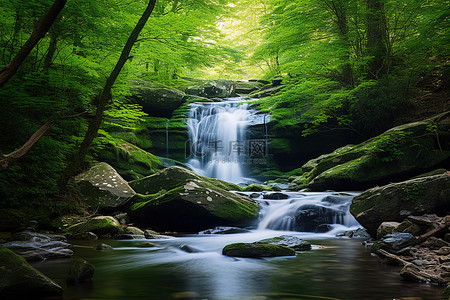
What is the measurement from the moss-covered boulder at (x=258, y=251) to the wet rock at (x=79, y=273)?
229 centimetres

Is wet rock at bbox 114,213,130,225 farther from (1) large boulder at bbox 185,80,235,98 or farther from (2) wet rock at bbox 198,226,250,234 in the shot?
(1) large boulder at bbox 185,80,235,98

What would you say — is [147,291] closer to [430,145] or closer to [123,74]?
[123,74]

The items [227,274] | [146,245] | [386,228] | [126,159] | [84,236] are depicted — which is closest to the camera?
[227,274]

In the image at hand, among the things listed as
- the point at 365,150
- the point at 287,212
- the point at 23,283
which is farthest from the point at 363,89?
the point at 23,283

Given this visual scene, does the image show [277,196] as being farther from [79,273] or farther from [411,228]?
[79,273]

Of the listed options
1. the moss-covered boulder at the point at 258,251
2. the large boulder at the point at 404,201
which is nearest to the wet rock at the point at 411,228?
the large boulder at the point at 404,201

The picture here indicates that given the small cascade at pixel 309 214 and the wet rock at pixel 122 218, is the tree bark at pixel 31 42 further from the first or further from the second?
the small cascade at pixel 309 214

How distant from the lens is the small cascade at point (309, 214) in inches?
326

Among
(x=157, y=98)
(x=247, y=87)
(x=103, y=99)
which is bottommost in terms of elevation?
(x=103, y=99)

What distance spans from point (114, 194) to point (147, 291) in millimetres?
6171

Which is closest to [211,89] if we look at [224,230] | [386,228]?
[224,230]

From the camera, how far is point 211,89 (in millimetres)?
21688

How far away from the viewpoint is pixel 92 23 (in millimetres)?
7105

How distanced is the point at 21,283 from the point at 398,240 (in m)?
4.65
